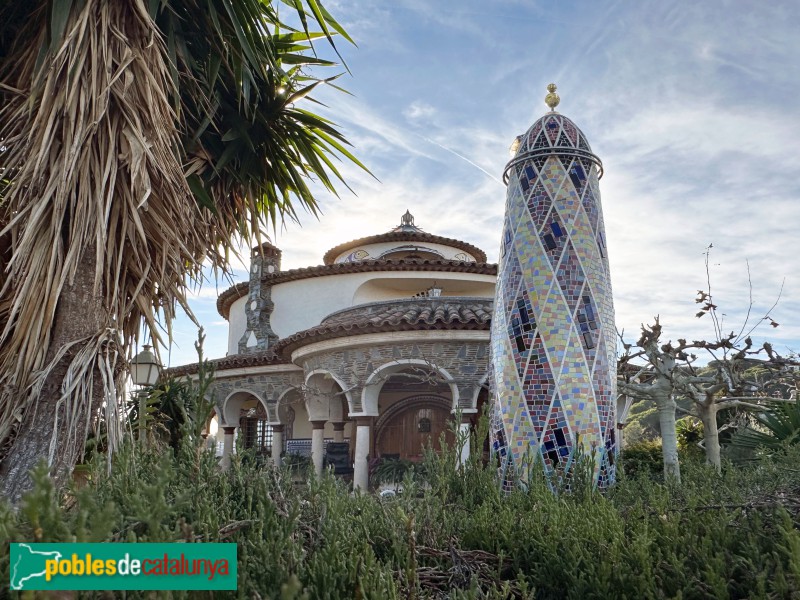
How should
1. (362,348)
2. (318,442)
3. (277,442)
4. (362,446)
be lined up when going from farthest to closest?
(277,442) → (318,442) → (362,446) → (362,348)

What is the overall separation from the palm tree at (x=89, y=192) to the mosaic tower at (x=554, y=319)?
2382 millimetres

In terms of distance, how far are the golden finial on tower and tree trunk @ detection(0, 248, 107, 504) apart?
4487 mm

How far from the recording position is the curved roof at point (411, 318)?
10547mm

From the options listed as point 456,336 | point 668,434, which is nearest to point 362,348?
point 456,336

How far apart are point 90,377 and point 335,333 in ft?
24.9

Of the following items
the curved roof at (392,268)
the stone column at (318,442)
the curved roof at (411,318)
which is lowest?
the stone column at (318,442)

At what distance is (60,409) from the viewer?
3.78 meters

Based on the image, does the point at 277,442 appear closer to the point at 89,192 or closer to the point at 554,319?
the point at 554,319

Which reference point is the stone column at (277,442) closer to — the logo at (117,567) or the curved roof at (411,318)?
the curved roof at (411,318)

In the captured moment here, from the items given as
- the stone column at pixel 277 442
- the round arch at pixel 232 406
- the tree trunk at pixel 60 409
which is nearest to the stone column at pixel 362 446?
the stone column at pixel 277 442

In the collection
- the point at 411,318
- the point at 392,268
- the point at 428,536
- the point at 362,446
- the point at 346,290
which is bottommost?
the point at 428,536

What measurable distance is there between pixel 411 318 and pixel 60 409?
743 cm

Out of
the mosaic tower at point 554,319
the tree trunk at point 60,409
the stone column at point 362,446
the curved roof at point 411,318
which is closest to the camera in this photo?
the tree trunk at point 60,409

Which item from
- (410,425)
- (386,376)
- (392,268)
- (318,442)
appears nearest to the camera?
(386,376)
